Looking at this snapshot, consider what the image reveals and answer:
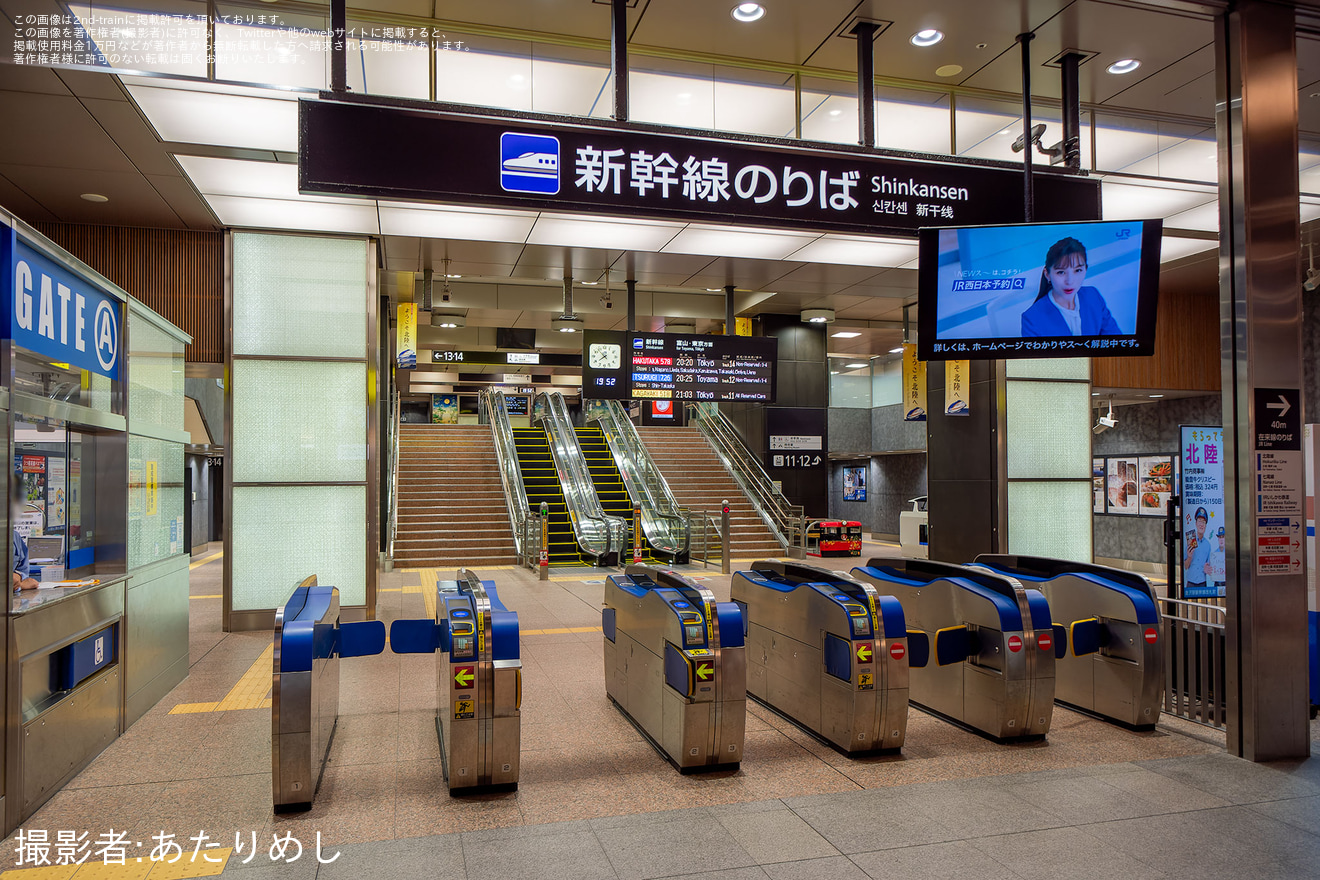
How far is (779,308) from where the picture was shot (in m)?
14.7

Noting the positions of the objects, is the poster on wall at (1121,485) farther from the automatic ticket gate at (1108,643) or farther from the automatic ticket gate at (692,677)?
the automatic ticket gate at (692,677)

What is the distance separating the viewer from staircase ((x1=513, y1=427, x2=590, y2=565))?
1373cm

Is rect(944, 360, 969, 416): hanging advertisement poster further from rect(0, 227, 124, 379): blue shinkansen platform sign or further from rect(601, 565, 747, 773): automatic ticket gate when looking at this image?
rect(0, 227, 124, 379): blue shinkansen platform sign

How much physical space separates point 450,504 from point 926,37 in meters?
11.7

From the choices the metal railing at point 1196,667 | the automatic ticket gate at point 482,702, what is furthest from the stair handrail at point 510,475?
the metal railing at point 1196,667

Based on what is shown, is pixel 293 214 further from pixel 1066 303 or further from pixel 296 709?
pixel 1066 303

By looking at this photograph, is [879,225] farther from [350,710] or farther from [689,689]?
[350,710]

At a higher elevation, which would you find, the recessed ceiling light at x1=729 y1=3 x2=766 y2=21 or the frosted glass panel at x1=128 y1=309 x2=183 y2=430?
the recessed ceiling light at x1=729 y1=3 x2=766 y2=21

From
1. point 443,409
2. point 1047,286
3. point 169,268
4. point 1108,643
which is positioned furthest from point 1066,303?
point 443,409

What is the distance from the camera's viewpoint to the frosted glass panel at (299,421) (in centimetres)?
753

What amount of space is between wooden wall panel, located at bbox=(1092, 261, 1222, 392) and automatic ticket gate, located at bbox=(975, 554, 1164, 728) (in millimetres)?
6825

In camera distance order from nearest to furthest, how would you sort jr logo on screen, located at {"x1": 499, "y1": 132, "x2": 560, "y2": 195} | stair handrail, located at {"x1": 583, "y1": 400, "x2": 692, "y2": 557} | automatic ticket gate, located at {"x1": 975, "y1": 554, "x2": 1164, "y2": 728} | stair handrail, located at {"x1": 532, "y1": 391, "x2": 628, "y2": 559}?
jr logo on screen, located at {"x1": 499, "y1": 132, "x2": 560, "y2": 195} < automatic ticket gate, located at {"x1": 975, "y1": 554, "x2": 1164, "y2": 728} < stair handrail, located at {"x1": 532, "y1": 391, "x2": 628, "y2": 559} < stair handrail, located at {"x1": 583, "y1": 400, "x2": 692, "y2": 557}

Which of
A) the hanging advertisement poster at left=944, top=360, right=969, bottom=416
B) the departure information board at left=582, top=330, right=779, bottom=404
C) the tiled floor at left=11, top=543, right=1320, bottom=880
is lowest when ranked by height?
the tiled floor at left=11, top=543, right=1320, bottom=880

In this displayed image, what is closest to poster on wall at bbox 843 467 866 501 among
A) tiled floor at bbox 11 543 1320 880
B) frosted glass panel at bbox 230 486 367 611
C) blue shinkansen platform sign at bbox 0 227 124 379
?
frosted glass panel at bbox 230 486 367 611
